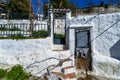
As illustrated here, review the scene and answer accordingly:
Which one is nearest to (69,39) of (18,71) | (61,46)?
(61,46)

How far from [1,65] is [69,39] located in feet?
13.1

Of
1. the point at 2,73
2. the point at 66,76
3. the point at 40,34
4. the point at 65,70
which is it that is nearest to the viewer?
the point at 66,76

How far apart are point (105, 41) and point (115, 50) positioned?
721 millimetres

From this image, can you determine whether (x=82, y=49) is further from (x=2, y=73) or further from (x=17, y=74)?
(x=2, y=73)

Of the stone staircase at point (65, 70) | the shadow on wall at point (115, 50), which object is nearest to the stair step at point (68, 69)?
the stone staircase at point (65, 70)

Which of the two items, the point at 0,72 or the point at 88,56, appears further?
the point at 88,56

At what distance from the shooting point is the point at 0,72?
38.6 ft

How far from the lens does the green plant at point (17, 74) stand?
37.7 ft

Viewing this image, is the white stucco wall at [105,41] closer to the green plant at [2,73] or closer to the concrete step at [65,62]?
the concrete step at [65,62]

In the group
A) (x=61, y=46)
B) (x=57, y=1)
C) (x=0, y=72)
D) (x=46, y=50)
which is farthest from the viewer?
(x=57, y=1)

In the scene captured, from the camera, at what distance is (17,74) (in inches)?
460

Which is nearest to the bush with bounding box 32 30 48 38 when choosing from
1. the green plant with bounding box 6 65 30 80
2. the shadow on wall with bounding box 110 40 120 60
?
the green plant with bounding box 6 65 30 80

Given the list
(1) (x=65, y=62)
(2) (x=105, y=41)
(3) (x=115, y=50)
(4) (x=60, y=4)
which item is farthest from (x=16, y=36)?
(4) (x=60, y=4)

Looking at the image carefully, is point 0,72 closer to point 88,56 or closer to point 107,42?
point 88,56
